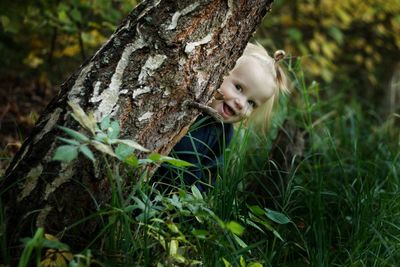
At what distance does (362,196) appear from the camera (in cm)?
212

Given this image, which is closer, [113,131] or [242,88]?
[113,131]

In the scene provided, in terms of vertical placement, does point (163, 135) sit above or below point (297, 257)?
above

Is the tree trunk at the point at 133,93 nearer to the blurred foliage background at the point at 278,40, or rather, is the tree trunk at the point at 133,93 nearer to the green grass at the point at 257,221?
the green grass at the point at 257,221

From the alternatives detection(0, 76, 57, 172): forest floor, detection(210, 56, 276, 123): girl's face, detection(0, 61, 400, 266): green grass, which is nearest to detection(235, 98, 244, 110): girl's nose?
detection(210, 56, 276, 123): girl's face

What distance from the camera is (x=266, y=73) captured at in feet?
7.78

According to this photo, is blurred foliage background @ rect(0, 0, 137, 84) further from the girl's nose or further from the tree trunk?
the tree trunk

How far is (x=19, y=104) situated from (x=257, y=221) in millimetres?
2170

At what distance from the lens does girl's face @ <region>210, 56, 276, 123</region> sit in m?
2.29

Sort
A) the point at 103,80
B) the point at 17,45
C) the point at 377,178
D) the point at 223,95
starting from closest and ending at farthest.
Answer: the point at 103,80 < the point at 223,95 < the point at 377,178 < the point at 17,45

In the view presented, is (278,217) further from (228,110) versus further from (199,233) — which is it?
(228,110)

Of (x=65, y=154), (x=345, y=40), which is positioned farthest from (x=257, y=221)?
(x=345, y=40)

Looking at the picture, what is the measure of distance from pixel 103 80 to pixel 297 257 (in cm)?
98

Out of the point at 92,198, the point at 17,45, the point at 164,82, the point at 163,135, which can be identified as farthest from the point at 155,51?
the point at 17,45

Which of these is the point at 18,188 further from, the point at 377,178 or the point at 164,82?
the point at 377,178
